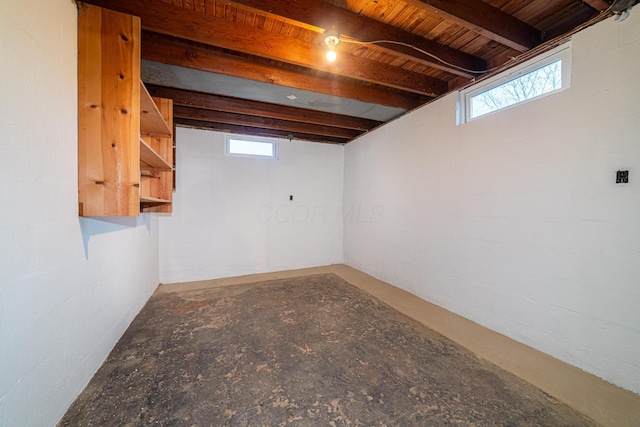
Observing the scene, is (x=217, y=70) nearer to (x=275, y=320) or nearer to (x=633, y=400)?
(x=275, y=320)

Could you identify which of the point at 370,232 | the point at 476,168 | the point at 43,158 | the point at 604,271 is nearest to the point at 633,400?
the point at 604,271

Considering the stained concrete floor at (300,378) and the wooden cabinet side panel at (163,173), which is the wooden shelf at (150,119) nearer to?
the wooden cabinet side panel at (163,173)

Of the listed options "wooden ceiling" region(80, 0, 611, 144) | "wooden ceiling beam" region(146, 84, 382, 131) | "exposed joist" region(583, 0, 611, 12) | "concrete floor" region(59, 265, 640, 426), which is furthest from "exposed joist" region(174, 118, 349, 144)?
"exposed joist" region(583, 0, 611, 12)

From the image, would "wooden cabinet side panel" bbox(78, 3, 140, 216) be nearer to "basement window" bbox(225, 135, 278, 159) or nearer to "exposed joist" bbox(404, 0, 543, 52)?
"exposed joist" bbox(404, 0, 543, 52)

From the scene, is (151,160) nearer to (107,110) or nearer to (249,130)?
(107,110)

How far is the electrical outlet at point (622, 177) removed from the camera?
4.92ft

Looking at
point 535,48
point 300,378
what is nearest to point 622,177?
point 535,48

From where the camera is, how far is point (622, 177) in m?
1.52

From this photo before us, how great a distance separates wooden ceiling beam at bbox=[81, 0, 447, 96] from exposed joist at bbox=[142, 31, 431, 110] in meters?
0.34

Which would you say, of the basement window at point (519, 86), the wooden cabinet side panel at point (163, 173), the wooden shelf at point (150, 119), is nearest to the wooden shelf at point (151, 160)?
the wooden cabinet side panel at point (163, 173)

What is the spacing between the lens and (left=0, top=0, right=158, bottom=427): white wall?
0.97 metres

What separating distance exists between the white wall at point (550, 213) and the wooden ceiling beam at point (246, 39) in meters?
0.94

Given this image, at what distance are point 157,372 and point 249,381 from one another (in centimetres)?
68

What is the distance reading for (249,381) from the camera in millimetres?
1595
